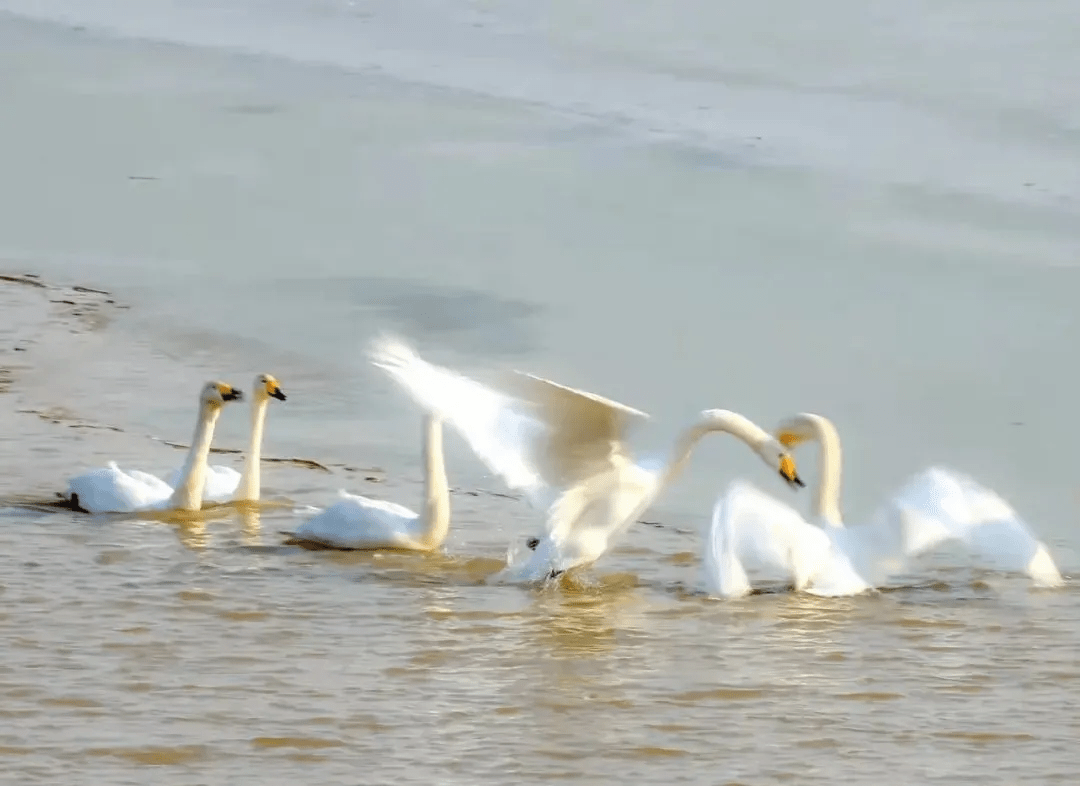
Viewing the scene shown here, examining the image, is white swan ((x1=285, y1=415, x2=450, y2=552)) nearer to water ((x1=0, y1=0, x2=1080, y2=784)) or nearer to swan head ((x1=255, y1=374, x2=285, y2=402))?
water ((x1=0, y1=0, x2=1080, y2=784))

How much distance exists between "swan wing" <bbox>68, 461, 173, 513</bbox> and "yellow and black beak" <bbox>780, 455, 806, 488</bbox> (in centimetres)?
288

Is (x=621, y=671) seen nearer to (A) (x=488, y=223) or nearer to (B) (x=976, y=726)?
(B) (x=976, y=726)

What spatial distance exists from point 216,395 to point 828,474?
A: 9.95 feet

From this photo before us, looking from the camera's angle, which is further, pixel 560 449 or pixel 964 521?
pixel 560 449

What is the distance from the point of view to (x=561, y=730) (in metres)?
6.99

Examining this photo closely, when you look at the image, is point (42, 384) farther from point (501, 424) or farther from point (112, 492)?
point (501, 424)

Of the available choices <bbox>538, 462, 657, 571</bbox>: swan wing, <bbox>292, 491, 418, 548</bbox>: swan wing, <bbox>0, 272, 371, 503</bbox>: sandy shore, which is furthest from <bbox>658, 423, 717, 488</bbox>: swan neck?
<bbox>0, 272, 371, 503</bbox>: sandy shore

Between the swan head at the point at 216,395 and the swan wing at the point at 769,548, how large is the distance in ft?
9.90

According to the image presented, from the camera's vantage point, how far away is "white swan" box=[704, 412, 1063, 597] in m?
8.95

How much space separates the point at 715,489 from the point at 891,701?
3.53m

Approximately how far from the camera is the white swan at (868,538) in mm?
8953

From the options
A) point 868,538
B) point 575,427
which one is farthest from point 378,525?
point 868,538

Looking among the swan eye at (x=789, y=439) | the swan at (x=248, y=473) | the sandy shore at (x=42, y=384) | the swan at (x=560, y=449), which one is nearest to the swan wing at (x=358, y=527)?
the swan at (x=560, y=449)

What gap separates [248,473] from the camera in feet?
35.3
